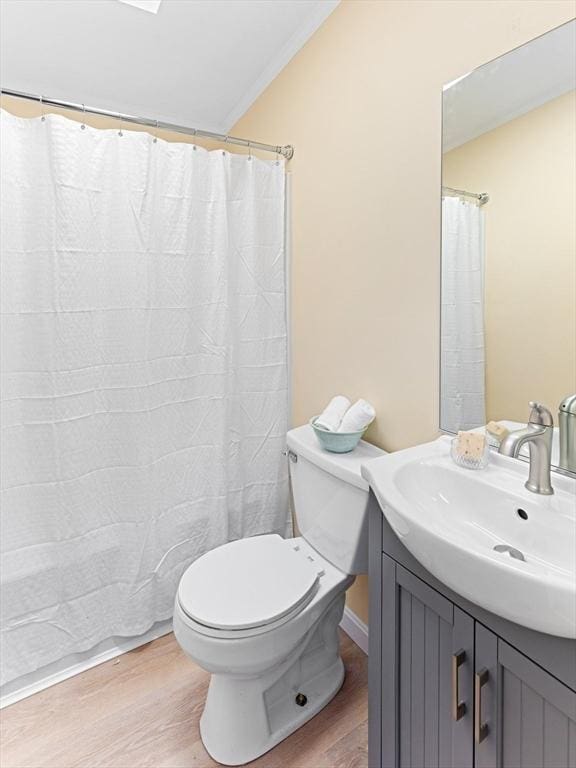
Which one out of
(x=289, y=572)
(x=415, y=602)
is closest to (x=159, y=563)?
(x=289, y=572)

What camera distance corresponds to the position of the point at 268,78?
1.96 m

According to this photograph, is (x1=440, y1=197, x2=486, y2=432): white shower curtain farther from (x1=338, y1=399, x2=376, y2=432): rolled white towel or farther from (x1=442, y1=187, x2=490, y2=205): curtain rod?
(x1=338, y1=399, x2=376, y2=432): rolled white towel

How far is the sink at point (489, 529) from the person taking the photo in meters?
0.61

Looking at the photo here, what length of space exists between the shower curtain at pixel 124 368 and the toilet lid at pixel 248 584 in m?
0.44

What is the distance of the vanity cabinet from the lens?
67cm

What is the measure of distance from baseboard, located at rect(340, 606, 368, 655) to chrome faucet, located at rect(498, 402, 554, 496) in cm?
106

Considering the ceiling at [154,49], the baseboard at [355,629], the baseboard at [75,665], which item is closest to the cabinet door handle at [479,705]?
the baseboard at [355,629]

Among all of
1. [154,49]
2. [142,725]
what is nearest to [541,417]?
[142,725]

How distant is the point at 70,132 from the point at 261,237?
78 cm

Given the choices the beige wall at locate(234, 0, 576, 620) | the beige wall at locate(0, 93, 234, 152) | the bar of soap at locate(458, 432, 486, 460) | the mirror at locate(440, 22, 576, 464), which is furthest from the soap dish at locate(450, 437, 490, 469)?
the beige wall at locate(0, 93, 234, 152)

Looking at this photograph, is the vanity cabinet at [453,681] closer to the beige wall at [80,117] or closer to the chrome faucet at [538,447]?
the chrome faucet at [538,447]

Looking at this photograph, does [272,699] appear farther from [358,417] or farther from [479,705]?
[358,417]

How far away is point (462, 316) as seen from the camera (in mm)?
1188

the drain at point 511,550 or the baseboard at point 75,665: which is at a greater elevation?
the drain at point 511,550
